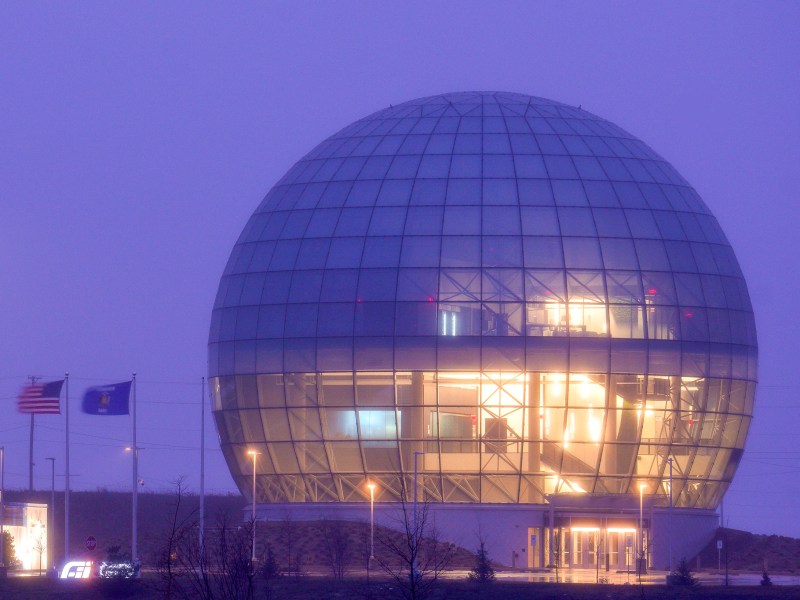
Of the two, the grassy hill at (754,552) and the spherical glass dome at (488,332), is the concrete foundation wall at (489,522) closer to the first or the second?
the spherical glass dome at (488,332)

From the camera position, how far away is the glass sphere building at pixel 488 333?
82875 millimetres

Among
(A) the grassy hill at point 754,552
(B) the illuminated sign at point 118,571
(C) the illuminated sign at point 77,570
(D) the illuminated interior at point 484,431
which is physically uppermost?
(D) the illuminated interior at point 484,431

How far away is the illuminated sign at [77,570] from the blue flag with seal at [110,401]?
33.6ft

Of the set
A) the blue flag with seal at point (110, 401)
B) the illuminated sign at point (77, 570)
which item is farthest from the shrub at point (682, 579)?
the blue flag with seal at point (110, 401)

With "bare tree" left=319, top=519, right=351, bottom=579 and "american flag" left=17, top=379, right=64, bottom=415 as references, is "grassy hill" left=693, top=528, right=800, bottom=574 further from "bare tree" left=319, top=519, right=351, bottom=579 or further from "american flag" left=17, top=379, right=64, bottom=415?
"american flag" left=17, top=379, right=64, bottom=415

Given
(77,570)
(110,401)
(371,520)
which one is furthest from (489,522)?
(77,570)

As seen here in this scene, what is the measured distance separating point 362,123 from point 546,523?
23066 millimetres

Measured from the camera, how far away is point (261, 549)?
8119 cm

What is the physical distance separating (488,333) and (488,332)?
4cm

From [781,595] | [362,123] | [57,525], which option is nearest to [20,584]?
[781,595]

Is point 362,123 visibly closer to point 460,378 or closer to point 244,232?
point 244,232

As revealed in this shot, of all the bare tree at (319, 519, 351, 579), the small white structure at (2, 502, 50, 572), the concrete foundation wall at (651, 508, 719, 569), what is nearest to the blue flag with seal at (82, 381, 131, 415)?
the bare tree at (319, 519, 351, 579)

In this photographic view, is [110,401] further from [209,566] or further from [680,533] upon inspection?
[680,533]

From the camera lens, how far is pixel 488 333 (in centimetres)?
8269
